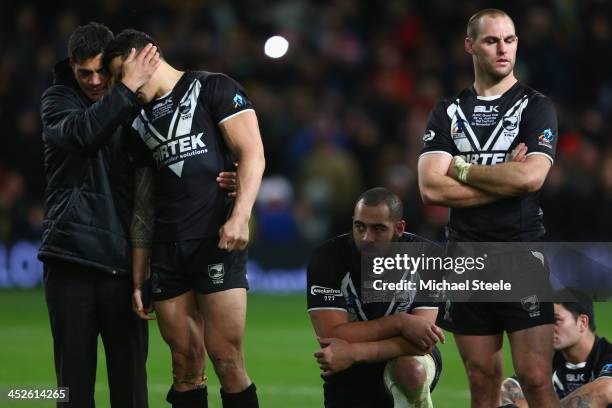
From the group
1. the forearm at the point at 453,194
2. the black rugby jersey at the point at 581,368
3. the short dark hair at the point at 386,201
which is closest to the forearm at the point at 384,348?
the short dark hair at the point at 386,201

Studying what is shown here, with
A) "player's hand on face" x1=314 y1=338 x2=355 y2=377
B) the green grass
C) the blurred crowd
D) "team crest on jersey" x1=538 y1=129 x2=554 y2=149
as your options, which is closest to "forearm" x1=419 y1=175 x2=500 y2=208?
"team crest on jersey" x1=538 y1=129 x2=554 y2=149

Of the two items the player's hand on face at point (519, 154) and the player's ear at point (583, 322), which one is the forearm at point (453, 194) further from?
the player's ear at point (583, 322)

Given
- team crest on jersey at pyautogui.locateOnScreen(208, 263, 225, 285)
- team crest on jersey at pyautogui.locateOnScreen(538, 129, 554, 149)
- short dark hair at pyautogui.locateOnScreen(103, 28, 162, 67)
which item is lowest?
team crest on jersey at pyautogui.locateOnScreen(208, 263, 225, 285)

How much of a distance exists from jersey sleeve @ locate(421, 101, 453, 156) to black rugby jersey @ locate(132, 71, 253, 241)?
949mm

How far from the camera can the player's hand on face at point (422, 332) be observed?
579 cm

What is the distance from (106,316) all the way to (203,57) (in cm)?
1016

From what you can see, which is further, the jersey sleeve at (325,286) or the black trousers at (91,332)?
the jersey sleeve at (325,286)

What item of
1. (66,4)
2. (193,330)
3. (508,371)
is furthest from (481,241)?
(66,4)

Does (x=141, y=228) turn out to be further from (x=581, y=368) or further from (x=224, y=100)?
(x=581, y=368)

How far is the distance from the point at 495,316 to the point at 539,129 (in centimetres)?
97

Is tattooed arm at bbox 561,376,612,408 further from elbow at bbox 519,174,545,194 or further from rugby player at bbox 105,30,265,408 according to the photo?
rugby player at bbox 105,30,265,408

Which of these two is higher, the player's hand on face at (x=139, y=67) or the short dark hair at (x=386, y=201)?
the player's hand on face at (x=139, y=67)

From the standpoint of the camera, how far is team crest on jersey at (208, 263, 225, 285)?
5.92 meters

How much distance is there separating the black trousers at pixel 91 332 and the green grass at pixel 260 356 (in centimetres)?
179
